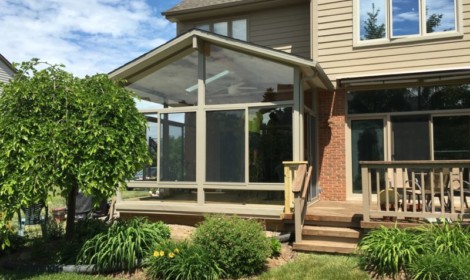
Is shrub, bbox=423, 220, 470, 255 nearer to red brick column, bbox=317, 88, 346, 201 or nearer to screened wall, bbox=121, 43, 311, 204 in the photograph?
screened wall, bbox=121, 43, 311, 204

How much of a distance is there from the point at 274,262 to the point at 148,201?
4.24 metres

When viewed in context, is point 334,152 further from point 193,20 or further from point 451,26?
point 193,20

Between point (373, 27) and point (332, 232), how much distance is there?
5860 millimetres

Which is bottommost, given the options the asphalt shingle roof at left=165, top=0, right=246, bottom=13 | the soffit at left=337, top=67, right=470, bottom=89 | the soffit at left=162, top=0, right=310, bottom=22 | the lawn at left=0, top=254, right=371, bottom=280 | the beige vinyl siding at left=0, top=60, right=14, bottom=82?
the lawn at left=0, top=254, right=371, bottom=280

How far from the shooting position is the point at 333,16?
10930mm

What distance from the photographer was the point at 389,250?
5.88 meters

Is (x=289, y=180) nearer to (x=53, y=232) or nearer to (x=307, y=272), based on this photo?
(x=307, y=272)

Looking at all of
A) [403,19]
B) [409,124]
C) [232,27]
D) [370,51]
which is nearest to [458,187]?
[409,124]

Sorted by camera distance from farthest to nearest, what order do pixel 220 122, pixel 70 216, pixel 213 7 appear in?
1. pixel 213 7
2. pixel 220 122
3. pixel 70 216

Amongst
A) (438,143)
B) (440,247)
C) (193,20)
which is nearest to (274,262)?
(440,247)

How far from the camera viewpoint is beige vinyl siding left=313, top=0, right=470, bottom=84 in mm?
9844

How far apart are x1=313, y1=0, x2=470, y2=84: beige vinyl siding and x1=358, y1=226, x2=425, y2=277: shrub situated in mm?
5236

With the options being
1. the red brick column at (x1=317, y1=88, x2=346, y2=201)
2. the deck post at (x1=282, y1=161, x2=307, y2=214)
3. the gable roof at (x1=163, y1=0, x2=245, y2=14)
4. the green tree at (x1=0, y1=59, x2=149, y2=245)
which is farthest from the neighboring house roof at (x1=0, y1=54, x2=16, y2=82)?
the deck post at (x1=282, y1=161, x2=307, y2=214)

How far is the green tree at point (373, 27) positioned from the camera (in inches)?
418
